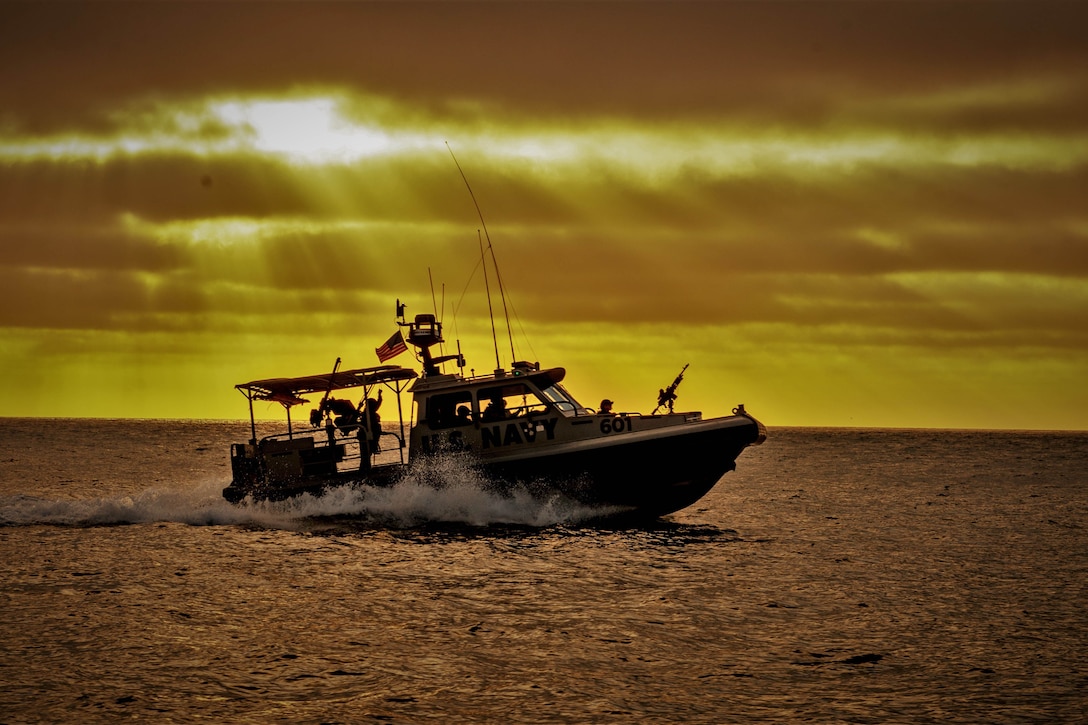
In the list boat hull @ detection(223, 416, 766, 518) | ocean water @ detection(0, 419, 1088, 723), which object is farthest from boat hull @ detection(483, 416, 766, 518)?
ocean water @ detection(0, 419, 1088, 723)

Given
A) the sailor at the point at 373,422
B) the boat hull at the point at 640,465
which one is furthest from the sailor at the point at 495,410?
the sailor at the point at 373,422

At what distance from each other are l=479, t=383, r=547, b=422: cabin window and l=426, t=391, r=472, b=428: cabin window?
0.38 meters

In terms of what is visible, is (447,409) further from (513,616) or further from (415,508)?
(513,616)

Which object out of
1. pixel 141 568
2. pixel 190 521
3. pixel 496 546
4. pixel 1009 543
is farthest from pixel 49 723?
pixel 1009 543

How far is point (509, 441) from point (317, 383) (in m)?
5.12

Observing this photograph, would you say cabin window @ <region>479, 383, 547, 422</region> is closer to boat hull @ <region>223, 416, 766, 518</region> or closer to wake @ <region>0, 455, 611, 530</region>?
boat hull @ <region>223, 416, 766, 518</region>

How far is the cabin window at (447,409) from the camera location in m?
23.5

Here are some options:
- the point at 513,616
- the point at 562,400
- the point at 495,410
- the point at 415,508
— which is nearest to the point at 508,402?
the point at 495,410

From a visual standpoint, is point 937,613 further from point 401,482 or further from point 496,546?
point 401,482

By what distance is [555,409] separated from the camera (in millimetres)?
23062

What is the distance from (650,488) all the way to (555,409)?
2824mm

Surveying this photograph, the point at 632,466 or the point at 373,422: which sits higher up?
the point at 373,422

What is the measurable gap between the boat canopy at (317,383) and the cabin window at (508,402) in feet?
7.53

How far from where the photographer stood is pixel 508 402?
23578 mm
